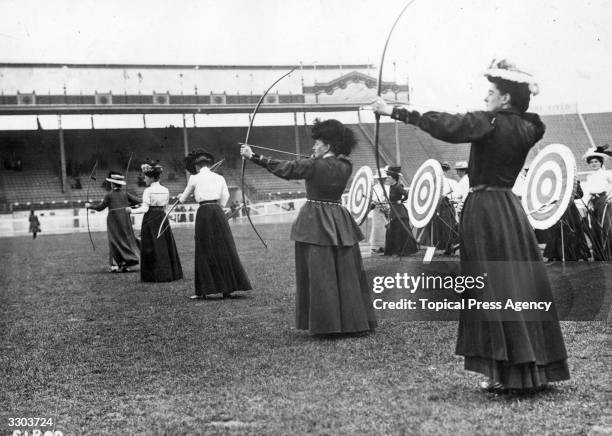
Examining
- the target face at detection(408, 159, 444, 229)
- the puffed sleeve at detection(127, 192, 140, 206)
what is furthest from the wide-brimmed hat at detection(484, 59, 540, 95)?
the puffed sleeve at detection(127, 192, 140, 206)

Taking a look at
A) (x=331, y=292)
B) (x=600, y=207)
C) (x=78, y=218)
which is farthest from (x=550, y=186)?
(x=78, y=218)

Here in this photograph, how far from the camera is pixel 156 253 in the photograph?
1056cm

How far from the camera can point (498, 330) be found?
3.83 metres

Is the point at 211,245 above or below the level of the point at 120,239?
above

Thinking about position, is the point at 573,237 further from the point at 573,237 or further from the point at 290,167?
the point at 290,167

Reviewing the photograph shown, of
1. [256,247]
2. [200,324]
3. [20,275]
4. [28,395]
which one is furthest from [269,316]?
[256,247]

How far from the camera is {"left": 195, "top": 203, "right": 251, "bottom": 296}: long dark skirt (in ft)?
27.4

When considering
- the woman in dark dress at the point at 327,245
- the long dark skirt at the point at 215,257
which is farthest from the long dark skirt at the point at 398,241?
the woman in dark dress at the point at 327,245

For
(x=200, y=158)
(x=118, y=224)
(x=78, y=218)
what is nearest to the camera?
Result: (x=200, y=158)

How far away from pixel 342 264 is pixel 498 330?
7.07 ft

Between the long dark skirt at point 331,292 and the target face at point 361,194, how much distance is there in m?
4.50

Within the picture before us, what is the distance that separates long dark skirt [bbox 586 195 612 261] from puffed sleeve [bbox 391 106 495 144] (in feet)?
22.3

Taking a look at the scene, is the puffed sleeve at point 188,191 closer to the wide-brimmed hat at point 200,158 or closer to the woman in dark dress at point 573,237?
the wide-brimmed hat at point 200,158

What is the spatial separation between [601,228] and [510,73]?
687 centimetres
